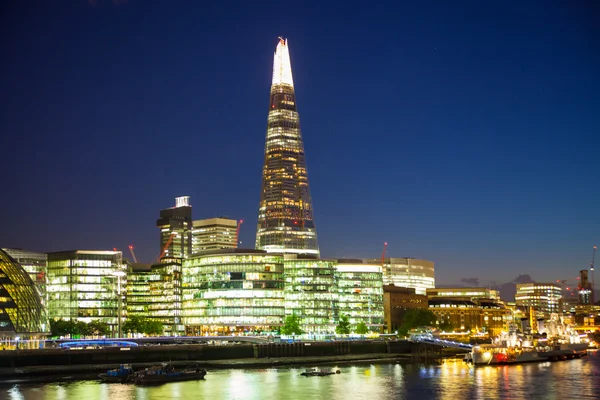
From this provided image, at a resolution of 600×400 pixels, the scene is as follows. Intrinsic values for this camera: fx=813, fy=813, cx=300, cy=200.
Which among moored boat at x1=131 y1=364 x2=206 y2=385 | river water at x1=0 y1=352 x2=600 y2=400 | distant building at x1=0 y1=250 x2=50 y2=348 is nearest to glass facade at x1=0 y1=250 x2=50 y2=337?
distant building at x1=0 y1=250 x2=50 y2=348

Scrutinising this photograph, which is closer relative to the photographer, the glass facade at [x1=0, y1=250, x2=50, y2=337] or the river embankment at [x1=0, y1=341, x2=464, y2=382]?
the river embankment at [x1=0, y1=341, x2=464, y2=382]

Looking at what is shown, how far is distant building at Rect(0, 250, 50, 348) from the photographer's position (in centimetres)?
17888

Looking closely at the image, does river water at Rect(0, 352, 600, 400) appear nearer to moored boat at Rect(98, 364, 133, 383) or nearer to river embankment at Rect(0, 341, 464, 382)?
moored boat at Rect(98, 364, 133, 383)

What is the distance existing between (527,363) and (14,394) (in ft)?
369

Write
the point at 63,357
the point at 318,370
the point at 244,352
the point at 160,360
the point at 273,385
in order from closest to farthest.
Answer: the point at 273,385
the point at 318,370
the point at 63,357
the point at 160,360
the point at 244,352

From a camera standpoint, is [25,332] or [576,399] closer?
[576,399]

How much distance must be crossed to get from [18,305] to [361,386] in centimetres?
9367

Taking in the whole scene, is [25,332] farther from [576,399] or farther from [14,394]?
[576,399]

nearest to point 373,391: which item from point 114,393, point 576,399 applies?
point 576,399

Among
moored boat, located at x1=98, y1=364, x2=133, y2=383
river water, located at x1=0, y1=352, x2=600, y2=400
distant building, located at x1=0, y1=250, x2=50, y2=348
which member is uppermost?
distant building, located at x1=0, y1=250, x2=50, y2=348

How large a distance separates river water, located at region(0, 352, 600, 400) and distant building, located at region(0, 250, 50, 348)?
50.0 metres

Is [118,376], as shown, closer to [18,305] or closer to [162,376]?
[162,376]

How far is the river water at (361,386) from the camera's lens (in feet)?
368

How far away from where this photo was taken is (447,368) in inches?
6447
